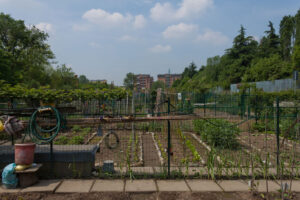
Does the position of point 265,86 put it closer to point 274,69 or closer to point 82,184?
point 274,69

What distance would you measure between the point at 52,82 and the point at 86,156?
37267 mm

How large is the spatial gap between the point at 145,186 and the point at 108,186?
26.8 inches

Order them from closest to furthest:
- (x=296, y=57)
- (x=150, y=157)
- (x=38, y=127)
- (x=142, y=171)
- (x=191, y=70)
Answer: (x=38, y=127) → (x=142, y=171) → (x=150, y=157) → (x=296, y=57) → (x=191, y=70)

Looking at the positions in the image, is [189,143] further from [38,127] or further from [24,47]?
[24,47]

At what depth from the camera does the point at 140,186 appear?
4.14 metres

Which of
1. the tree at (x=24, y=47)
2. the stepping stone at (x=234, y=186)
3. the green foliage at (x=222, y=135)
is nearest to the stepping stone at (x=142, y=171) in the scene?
the stepping stone at (x=234, y=186)

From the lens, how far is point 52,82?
38.2m

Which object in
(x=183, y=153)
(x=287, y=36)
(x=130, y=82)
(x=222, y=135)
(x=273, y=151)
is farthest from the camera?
(x=130, y=82)

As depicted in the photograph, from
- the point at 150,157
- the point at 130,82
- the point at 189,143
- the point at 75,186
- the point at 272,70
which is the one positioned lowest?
the point at 150,157

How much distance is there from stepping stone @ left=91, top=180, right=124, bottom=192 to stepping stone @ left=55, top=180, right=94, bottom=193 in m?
0.12

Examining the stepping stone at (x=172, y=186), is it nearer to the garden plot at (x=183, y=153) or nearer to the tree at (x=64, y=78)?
the garden plot at (x=183, y=153)

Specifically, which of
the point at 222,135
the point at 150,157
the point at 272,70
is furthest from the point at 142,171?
the point at 272,70

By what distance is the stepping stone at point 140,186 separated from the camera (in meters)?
3.98

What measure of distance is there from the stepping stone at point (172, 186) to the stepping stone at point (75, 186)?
4.30ft
